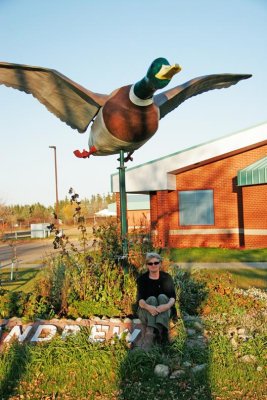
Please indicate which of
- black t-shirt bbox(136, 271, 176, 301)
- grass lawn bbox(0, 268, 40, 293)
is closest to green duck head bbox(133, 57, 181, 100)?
black t-shirt bbox(136, 271, 176, 301)

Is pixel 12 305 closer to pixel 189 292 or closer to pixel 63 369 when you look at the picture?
pixel 63 369

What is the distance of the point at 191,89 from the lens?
529cm

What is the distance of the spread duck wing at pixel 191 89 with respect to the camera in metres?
4.95

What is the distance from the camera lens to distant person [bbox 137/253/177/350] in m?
4.13

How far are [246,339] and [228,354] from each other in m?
0.52

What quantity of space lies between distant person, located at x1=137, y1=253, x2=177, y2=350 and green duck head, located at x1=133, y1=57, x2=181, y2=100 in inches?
65.2

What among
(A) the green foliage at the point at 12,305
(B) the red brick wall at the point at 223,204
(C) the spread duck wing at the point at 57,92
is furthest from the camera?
(B) the red brick wall at the point at 223,204

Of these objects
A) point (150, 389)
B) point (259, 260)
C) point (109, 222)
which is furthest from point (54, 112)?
point (259, 260)

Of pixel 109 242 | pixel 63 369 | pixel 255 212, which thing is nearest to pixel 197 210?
pixel 255 212

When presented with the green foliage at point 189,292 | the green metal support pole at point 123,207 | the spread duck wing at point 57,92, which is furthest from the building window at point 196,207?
the spread duck wing at point 57,92

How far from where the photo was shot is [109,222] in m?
6.46

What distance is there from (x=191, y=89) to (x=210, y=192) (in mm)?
11625

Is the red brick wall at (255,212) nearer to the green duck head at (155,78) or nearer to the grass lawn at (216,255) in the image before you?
the grass lawn at (216,255)

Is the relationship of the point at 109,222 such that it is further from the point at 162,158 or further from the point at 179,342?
the point at 162,158
